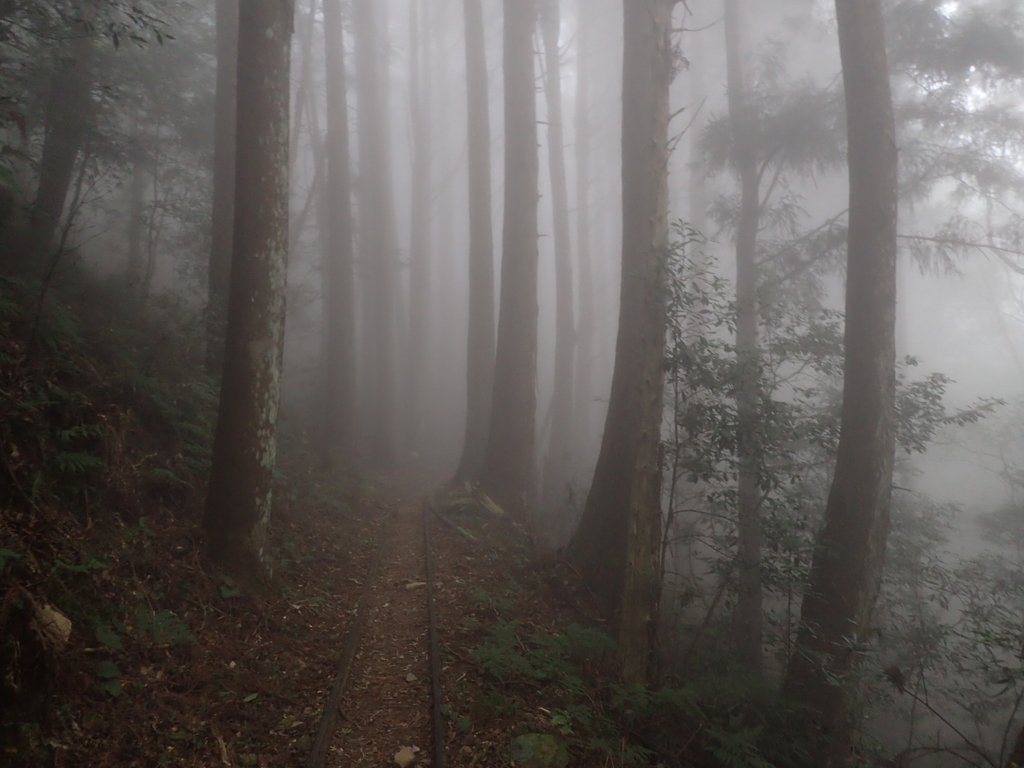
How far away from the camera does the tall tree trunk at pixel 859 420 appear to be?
277 inches

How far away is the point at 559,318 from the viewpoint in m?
19.2

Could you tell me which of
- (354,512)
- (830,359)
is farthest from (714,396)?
(354,512)

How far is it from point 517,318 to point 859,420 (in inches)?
280

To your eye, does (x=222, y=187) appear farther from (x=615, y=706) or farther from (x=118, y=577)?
(x=615, y=706)

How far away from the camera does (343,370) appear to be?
673 inches

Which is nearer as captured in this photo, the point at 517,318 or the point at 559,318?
the point at 517,318

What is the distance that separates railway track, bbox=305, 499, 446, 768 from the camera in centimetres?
479

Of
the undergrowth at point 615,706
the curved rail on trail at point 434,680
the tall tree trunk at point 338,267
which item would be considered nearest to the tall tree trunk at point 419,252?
the tall tree trunk at point 338,267

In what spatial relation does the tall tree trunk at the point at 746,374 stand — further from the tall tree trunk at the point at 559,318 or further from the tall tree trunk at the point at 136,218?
the tall tree trunk at the point at 136,218

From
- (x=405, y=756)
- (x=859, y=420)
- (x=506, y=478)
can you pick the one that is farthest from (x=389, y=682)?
(x=506, y=478)

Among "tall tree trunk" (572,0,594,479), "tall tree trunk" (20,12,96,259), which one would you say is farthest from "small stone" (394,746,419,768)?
"tall tree trunk" (572,0,594,479)

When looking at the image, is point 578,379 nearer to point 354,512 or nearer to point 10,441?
point 354,512

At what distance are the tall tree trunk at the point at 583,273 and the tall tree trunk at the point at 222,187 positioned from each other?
12.8 metres

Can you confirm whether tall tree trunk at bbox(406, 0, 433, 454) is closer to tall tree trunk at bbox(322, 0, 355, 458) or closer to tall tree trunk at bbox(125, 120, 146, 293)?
tall tree trunk at bbox(322, 0, 355, 458)
